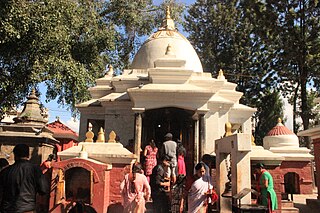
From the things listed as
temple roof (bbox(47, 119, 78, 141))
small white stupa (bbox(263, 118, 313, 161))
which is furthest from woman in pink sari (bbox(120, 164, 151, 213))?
temple roof (bbox(47, 119, 78, 141))

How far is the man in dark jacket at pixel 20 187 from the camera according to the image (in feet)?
13.2

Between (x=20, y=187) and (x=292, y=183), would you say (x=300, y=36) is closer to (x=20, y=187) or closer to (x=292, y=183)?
(x=292, y=183)

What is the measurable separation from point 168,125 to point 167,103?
2.47m

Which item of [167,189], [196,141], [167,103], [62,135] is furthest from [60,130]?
[167,189]

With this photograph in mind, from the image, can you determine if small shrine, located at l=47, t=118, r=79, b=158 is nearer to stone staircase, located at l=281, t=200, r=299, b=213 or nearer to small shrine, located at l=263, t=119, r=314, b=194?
small shrine, located at l=263, t=119, r=314, b=194

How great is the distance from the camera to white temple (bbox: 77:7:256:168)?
10.8 metres

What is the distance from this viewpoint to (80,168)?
298 inches

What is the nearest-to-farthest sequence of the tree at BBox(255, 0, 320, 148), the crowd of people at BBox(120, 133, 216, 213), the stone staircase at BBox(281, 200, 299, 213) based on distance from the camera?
the crowd of people at BBox(120, 133, 216, 213) < the stone staircase at BBox(281, 200, 299, 213) < the tree at BBox(255, 0, 320, 148)

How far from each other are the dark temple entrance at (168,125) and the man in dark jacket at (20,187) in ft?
25.9

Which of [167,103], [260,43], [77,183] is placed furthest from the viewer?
[260,43]

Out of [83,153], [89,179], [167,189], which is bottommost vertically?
[167,189]

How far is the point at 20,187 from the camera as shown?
13.3 feet

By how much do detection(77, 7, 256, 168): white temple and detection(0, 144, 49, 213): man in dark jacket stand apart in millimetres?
6205

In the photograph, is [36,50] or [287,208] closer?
[287,208]
